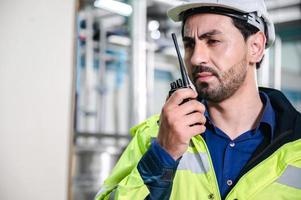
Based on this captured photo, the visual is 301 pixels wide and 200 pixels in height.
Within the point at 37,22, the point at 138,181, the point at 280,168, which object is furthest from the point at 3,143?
the point at 280,168

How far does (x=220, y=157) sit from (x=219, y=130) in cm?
10

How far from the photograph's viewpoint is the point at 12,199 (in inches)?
71.6

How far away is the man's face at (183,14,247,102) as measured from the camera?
111 cm

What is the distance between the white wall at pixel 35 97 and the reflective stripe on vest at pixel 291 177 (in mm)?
1203

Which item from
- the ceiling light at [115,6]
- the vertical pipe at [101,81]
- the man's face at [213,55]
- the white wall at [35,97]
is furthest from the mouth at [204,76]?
the vertical pipe at [101,81]

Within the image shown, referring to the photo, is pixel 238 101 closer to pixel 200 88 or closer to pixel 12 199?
pixel 200 88

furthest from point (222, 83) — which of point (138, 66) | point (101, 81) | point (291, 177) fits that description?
point (101, 81)

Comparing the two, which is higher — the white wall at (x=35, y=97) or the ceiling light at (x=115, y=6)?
the ceiling light at (x=115, y=6)

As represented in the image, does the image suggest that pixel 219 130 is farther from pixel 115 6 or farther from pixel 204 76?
pixel 115 6

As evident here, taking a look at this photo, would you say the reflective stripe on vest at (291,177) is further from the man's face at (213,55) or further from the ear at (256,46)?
the ear at (256,46)

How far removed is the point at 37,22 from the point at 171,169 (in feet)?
4.12

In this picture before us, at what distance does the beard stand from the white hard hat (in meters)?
0.12

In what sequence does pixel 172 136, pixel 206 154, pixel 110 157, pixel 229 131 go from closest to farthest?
1. pixel 172 136
2. pixel 206 154
3. pixel 229 131
4. pixel 110 157

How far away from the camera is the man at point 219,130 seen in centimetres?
93
